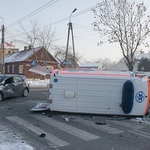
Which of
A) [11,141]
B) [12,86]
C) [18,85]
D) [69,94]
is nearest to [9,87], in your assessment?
[12,86]

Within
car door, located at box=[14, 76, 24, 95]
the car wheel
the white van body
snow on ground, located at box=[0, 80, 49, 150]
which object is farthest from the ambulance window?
the car wheel

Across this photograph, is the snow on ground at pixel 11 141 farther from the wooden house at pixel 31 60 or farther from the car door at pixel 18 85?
the wooden house at pixel 31 60

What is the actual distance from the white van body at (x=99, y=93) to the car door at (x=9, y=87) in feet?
16.7

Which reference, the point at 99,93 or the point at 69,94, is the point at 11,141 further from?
the point at 99,93

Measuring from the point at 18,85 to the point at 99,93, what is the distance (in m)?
7.06

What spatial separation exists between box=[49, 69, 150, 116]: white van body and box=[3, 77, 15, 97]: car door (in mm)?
5096

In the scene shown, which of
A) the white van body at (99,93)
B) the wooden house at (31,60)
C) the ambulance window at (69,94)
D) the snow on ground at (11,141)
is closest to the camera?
the snow on ground at (11,141)

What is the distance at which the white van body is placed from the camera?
8.61 meters

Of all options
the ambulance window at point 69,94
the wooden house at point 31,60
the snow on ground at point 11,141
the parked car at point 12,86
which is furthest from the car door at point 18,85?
the wooden house at point 31,60

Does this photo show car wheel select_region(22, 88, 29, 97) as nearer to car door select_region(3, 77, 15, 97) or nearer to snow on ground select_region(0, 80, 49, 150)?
car door select_region(3, 77, 15, 97)

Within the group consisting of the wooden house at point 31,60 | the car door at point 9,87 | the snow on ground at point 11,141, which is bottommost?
the snow on ground at point 11,141

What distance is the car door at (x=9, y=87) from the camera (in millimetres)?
13053

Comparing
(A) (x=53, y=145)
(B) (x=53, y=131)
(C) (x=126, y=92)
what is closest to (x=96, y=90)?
(C) (x=126, y=92)

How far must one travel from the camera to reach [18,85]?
14.2 metres
